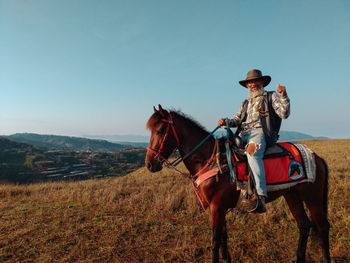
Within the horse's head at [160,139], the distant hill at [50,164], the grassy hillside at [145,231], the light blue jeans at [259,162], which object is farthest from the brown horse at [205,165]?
the distant hill at [50,164]

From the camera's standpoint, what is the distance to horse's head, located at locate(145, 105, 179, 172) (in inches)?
128

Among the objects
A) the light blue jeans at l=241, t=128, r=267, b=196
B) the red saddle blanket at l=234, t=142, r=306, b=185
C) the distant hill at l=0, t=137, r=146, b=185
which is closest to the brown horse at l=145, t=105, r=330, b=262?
the red saddle blanket at l=234, t=142, r=306, b=185

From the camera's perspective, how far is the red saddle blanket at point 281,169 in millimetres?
3166

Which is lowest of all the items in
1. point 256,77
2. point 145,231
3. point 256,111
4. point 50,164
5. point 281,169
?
point 50,164

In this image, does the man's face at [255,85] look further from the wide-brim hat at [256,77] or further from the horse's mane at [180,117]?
the horse's mane at [180,117]

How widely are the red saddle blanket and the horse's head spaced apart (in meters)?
1.29

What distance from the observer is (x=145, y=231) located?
15.9 feet

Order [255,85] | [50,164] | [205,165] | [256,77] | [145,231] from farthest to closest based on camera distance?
1. [50,164]
2. [145,231]
3. [255,85]
4. [256,77]
5. [205,165]

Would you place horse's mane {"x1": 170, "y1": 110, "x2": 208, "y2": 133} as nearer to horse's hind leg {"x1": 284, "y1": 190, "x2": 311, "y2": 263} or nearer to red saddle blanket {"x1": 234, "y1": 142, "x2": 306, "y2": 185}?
red saddle blanket {"x1": 234, "y1": 142, "x2": 306, "y2": 185}

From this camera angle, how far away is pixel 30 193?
28.5ft

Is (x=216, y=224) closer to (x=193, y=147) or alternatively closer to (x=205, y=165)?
(x=205, y=165)

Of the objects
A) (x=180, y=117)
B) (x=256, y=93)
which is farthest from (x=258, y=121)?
(x=180, y=117)

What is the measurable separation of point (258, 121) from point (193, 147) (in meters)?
1.34

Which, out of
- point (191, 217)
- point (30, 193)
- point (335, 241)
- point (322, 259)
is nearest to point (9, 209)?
point (30, 193)
